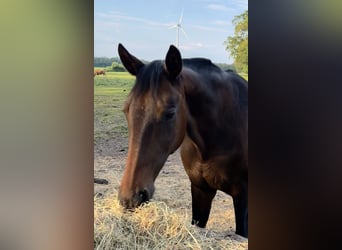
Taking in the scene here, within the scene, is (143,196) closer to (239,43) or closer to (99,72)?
(99,72)

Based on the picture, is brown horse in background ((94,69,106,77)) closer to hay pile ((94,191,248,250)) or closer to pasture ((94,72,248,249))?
pasture ((94,72,248,249))

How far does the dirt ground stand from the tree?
53 centimetres

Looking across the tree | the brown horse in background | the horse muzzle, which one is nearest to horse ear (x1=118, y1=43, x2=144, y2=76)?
the brown horse in background

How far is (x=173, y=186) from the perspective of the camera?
198 centimetres

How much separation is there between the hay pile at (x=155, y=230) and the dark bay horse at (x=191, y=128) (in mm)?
49

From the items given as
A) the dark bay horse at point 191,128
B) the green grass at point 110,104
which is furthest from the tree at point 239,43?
the green grass at point 110,104

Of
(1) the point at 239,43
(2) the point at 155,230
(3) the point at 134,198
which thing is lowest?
(2) the point at 155,230

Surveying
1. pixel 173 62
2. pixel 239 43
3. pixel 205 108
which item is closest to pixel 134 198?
pixel 205 108

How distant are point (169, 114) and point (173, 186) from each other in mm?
346

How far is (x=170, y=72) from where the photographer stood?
1943mm
